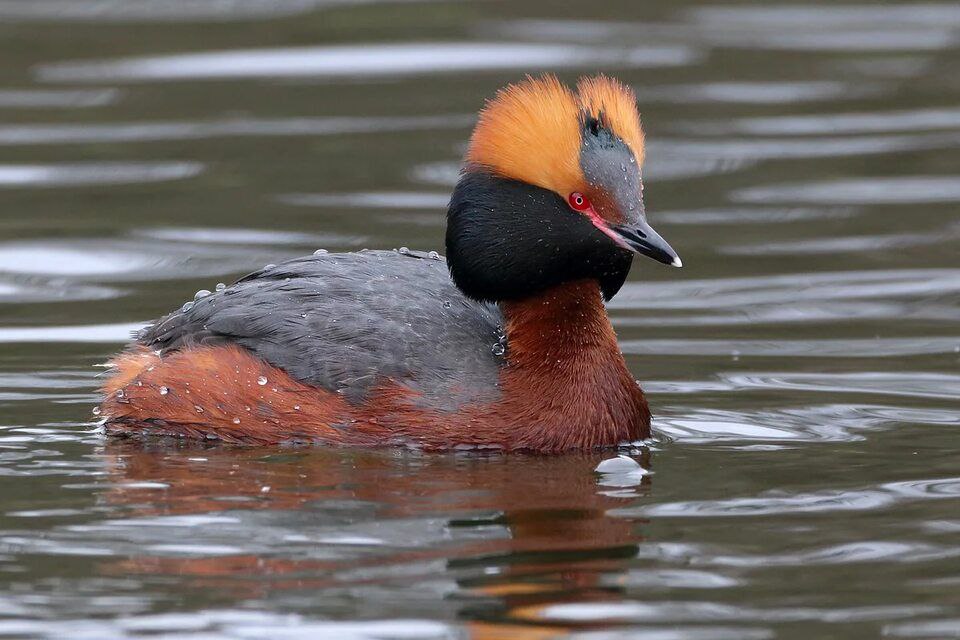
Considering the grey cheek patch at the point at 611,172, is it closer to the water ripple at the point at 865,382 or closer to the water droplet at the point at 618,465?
the water droplet at the point at 618,465

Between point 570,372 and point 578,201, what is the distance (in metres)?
0.77

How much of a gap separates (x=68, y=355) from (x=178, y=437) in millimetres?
1831

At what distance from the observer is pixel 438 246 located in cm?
1311

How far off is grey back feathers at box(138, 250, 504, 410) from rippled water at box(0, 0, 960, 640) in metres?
0.36

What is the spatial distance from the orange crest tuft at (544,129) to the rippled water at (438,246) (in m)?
1.28

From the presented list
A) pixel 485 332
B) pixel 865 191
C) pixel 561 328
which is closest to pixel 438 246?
pixel 865 191

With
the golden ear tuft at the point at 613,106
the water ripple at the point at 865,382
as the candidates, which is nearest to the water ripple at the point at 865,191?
the water ripple at the point at 865,382

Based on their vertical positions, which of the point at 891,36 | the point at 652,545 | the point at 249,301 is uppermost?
the point at 891,36

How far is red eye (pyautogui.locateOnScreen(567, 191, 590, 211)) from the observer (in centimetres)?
891

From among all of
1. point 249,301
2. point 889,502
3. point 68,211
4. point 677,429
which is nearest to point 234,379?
point 249,301

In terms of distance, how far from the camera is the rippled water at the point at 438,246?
691cm

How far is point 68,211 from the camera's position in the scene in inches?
552

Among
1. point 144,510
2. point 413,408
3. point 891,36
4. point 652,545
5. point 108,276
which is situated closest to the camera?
point 652,545

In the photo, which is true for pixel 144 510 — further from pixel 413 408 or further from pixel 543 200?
pixel 543 200
